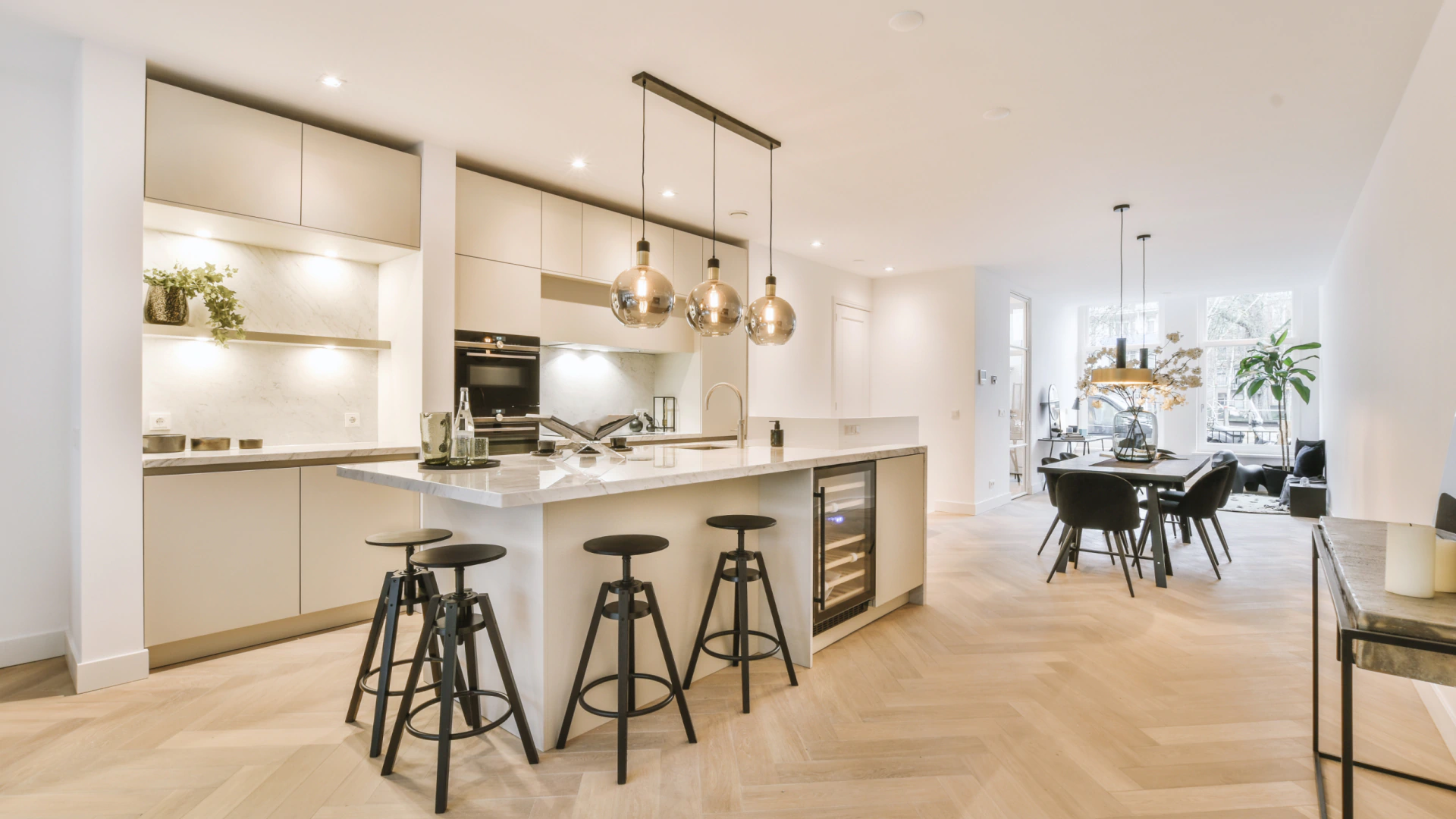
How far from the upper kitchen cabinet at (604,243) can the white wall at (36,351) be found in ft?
8.50

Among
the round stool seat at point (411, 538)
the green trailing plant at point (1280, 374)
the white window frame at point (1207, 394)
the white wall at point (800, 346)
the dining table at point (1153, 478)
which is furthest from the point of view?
the white window frame at point (1207, 394)

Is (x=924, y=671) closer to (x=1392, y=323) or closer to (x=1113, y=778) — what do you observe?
(x=1113, y=778)

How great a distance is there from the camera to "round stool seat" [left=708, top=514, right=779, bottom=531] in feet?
8.69

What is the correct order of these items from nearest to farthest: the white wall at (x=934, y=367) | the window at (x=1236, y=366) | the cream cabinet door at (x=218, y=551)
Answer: the cream cabinet door at (x=218, y=551) < the white wall at (x=934, y=367) < the window at (x=1236, y=366)

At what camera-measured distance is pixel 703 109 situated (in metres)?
3.26

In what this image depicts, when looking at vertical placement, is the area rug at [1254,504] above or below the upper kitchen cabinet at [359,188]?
below

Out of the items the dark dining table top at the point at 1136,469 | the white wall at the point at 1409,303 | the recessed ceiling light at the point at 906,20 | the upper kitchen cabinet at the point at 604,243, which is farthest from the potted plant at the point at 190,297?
the white wall at the point at 1409,303

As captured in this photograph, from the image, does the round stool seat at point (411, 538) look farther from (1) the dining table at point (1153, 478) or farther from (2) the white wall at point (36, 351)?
(1) the dining table at point (1153, 478)

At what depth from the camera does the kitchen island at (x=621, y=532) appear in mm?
2186

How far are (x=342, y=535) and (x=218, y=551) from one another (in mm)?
511

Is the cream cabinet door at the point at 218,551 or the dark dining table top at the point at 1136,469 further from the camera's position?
the dark dining table top at the point at 1136,469

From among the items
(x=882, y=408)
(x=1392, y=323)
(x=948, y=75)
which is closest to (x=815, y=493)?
(x=948, y=75)

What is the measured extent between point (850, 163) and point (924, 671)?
9.62 ft

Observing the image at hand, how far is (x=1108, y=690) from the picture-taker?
105 inches
